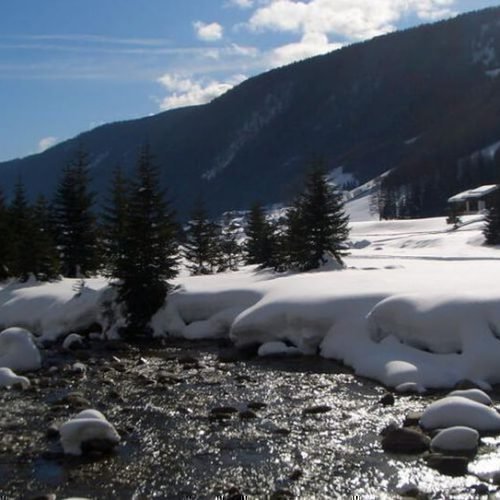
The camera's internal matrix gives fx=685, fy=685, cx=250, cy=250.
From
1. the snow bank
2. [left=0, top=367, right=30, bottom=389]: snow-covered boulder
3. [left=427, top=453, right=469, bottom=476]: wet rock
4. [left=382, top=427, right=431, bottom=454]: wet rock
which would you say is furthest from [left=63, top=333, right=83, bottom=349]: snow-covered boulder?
[left=427, top=453, right=469, bottom=476]: wet rock

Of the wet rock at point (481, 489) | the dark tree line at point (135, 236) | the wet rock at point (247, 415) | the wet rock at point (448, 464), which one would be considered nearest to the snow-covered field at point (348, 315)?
the dark tree line at point (135, 236)

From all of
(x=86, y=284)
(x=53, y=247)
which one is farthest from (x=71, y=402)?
(x=53, y=247)

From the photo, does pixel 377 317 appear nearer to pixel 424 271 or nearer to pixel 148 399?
pixel 148 399

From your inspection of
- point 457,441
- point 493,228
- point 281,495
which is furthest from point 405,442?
point 493,228

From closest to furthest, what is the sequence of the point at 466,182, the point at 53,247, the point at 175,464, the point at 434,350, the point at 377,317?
the point at 175,464
the point at 434,350
the point at 377,317
the point at 53,247
the point at 466,182

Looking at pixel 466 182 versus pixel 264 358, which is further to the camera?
pixel 466 182

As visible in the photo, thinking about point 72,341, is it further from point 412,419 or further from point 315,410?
point 412,419

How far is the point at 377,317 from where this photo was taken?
22.1m

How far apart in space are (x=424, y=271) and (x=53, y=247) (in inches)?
841

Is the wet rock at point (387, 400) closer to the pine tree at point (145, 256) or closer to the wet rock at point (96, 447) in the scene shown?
the wet rock at point (96, 447)

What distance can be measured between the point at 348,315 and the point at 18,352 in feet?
36.8

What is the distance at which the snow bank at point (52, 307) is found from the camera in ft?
99.4

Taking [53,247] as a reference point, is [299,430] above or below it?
below

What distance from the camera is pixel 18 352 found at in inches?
911
